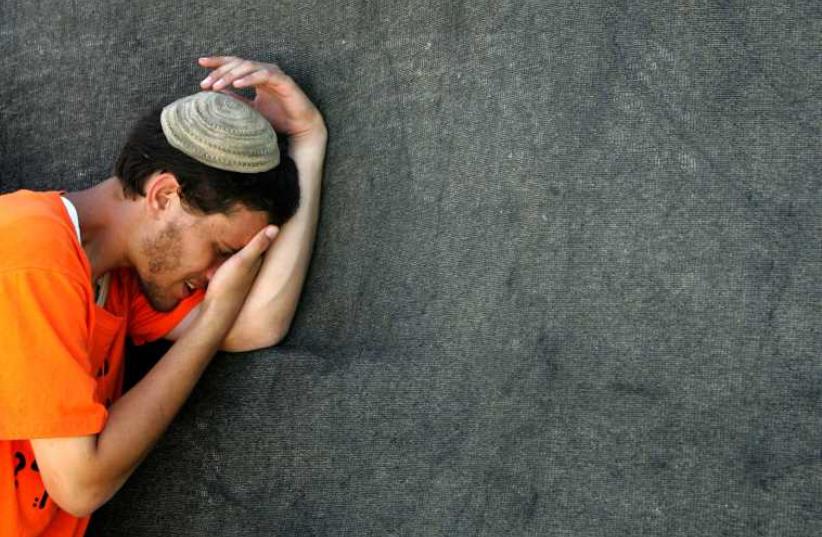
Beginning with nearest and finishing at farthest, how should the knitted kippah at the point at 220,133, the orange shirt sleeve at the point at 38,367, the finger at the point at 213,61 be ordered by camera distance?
1. the orange shirt sleeve at the point at 38,367
2. the knitted kippah at the point at 220,133
3. the finger at the point at 213,61

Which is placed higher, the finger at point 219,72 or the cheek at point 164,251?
the finger at point 219,72

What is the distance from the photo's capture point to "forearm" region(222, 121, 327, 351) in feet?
6.66

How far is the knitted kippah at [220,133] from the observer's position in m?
1.88

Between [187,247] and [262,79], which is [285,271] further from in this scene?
[262,79]

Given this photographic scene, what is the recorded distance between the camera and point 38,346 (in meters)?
1.64

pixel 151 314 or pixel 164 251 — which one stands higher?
pixel 164 251

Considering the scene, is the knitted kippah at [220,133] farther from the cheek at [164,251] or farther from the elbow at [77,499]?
the elbow at [77,499]

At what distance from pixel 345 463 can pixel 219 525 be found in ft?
0.88

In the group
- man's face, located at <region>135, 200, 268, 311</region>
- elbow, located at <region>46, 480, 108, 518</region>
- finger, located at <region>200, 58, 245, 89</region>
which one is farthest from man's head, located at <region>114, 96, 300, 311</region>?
elbow, located at <region>46, 480, 108, 518</region>

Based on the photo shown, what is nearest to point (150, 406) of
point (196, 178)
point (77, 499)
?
point (77, 499)

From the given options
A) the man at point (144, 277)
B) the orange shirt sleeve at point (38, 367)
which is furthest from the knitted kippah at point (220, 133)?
the orange shirt sleeve at point (38, 367)

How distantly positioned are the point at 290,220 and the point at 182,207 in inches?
A: 9.5

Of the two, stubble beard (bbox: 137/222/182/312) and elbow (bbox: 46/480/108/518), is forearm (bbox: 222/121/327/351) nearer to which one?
stubble beard (bbox: 137/222/182/312)

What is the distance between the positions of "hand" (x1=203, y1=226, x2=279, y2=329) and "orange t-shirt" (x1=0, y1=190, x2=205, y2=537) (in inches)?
8.6
